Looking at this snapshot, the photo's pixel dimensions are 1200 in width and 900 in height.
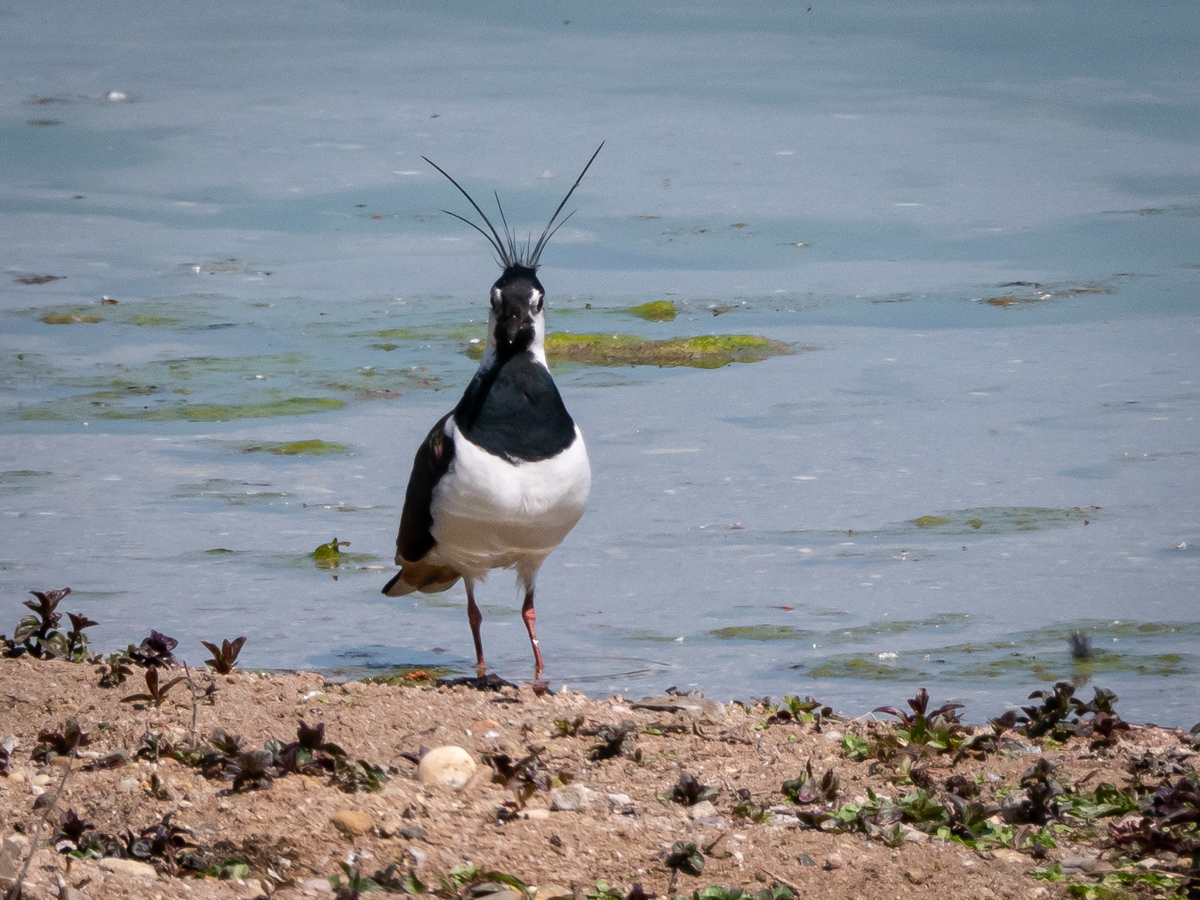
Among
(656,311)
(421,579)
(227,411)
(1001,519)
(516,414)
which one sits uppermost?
(656,311)

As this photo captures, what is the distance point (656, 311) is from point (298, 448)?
3046 mm

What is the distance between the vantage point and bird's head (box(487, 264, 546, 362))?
514 centimetres

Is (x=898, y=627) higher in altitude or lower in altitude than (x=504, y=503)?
lower

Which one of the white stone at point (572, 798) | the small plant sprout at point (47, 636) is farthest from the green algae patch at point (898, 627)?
the small plant sprout at point (47, 636)

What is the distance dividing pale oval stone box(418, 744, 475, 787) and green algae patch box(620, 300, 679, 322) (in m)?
6.05

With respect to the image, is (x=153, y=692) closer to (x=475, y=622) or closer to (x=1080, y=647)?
(x=475, y=622)

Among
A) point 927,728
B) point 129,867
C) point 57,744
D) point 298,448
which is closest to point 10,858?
point 129,867

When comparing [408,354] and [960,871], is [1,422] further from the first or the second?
[960,871]

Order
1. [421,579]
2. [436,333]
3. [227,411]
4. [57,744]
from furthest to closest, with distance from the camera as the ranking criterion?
1. [436,333]
2. [227,411]
3. [421,579]
4. [57,744]

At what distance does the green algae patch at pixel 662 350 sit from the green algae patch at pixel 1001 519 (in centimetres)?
254

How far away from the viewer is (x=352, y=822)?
325 cm

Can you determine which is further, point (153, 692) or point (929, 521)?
point (929, 521)

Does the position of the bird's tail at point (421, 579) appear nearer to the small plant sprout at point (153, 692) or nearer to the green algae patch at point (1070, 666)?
the small plant sprout at point (153, 692)

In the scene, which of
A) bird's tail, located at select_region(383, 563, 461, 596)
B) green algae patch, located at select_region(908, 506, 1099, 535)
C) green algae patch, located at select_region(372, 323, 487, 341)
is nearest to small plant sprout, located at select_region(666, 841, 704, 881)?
bird's tail, located at select_region(383, 563, 461, 596)
